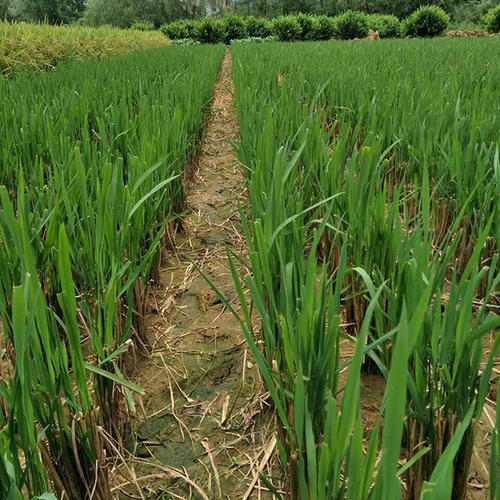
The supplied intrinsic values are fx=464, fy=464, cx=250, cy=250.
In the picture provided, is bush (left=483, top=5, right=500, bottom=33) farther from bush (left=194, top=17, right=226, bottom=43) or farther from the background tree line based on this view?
the background tree line

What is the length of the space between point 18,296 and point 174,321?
2.48 feet

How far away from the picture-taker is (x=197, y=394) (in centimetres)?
92

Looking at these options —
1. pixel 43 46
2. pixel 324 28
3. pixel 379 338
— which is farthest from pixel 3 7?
pixel 379 338

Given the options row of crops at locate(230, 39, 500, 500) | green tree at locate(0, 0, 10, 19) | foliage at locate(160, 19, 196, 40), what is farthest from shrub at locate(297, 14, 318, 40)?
green tree at locate(0, 0, 10, 19)

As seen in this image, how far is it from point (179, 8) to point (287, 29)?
50.4 feet

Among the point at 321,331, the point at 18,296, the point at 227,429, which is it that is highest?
the point at 18,296

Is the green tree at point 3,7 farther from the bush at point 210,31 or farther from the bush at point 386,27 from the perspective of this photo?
the bush at point 386,27

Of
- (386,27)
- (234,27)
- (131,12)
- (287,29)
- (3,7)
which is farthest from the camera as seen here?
(3,7)

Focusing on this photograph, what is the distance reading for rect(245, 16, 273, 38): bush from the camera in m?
20.2

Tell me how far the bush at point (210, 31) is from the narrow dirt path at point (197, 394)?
20220 mm

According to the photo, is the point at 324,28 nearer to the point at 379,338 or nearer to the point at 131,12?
the point at 131,12

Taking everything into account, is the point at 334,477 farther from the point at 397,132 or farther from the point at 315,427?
the point at 397,132

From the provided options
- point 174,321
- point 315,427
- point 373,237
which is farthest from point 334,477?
point 174,321

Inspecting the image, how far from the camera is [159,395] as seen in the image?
91 cm
